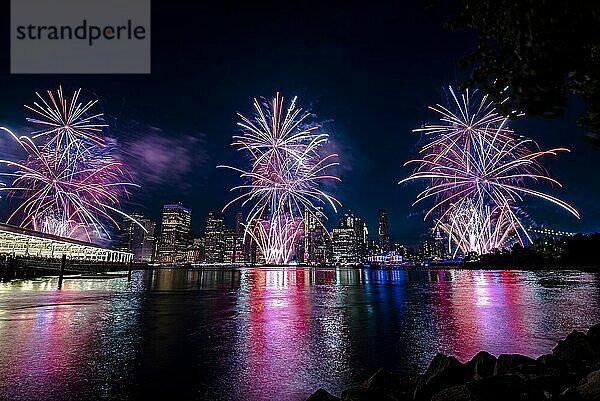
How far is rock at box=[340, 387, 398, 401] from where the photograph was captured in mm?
6336

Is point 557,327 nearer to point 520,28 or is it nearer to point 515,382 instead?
point 515,382

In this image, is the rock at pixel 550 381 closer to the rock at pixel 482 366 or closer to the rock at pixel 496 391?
the rock at pixel 496 391

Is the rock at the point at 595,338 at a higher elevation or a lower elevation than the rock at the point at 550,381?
lower

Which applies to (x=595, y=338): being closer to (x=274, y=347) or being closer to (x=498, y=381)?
(x=498, y=381)

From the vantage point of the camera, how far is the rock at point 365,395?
6336 mm

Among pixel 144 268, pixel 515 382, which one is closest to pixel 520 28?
pixel 515 382

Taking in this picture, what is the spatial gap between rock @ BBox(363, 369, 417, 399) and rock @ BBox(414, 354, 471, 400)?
7.7 inches

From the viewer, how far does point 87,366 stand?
9586 millimetres

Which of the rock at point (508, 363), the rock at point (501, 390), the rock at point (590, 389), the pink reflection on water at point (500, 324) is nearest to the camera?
the rock at point (590, 389)

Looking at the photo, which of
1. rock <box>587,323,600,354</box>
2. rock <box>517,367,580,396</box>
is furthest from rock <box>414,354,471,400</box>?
rock <box>587,323,600,354</box>

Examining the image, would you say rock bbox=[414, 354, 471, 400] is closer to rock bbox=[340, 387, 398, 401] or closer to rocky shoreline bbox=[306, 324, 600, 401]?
rocky shoreline bbox=[306, 324, 600, 401]

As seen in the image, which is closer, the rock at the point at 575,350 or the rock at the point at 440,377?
the rock at the point at 440,377

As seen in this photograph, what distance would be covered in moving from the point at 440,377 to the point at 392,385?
84cm

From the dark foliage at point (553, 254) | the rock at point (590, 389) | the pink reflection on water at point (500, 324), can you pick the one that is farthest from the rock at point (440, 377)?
the dark foliage at point (553, 254)
